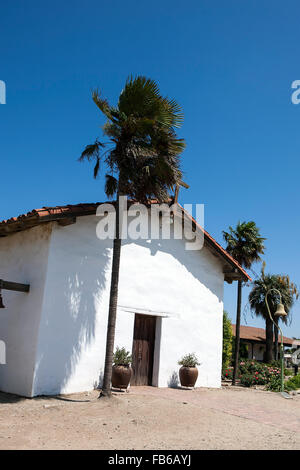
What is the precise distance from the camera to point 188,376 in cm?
1301

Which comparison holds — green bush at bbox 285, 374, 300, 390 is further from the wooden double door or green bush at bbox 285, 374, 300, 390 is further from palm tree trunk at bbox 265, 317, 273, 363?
palm tree trunk at bbox 265, 317, 273, 363

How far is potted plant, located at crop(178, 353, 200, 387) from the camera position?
1302 cm

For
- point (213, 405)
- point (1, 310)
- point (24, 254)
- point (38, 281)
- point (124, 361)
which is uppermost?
point (24, 254)

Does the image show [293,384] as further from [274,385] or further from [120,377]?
[120,377]

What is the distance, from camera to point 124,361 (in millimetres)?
11078

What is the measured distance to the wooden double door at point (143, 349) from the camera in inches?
503

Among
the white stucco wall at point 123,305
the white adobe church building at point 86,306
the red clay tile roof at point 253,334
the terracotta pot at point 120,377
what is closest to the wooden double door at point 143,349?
the white adobe church building at point 86,306

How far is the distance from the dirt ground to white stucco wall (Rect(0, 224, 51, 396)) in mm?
674

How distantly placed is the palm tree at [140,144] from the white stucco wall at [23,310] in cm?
212

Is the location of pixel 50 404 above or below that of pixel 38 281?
below

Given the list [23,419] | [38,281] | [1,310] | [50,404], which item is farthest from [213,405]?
[1,310]

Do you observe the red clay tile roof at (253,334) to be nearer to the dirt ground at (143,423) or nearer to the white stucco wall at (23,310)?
the dirt ground at (143,423)
